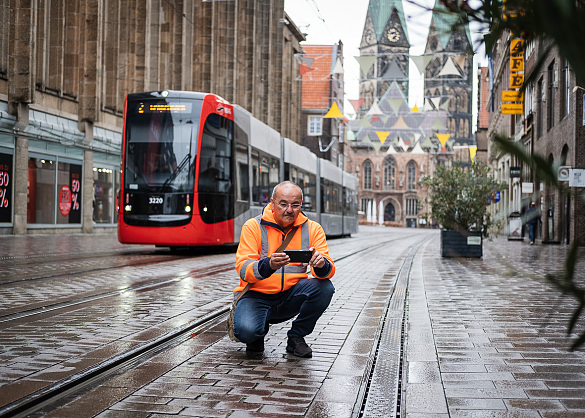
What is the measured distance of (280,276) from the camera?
5.03 metres

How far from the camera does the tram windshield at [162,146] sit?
1575cm

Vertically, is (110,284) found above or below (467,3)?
below

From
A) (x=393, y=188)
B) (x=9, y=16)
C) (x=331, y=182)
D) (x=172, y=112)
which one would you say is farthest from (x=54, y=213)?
(x=393, y=188)

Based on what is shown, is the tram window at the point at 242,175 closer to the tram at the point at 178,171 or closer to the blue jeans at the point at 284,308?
the tram at the point at 178,171

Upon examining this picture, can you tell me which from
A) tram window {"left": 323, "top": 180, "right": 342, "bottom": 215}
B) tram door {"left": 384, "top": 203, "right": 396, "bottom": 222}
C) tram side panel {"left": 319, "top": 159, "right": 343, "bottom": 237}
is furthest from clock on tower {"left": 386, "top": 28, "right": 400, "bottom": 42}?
tram window {"left": 323, "top": 180, "right": 342, "bottom": 215}

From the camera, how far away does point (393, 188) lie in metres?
118

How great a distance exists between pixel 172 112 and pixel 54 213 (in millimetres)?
13370

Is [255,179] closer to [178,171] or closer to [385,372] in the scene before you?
[178,171]

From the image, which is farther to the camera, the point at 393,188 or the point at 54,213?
the point at 393,188

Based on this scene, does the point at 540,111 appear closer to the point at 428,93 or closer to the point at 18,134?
the point at 18,134

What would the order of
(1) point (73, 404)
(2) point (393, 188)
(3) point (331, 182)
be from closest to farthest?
1. (1) point (73, 404)
2. (3) point (331, 182)
3. (2) point (393, 188)

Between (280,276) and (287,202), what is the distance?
1.68ft

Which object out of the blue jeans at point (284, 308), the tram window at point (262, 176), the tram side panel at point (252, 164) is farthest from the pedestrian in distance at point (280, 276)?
the tram window at point (262, 176)

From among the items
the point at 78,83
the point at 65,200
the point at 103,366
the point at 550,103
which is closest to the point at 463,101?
the point at 550,103
